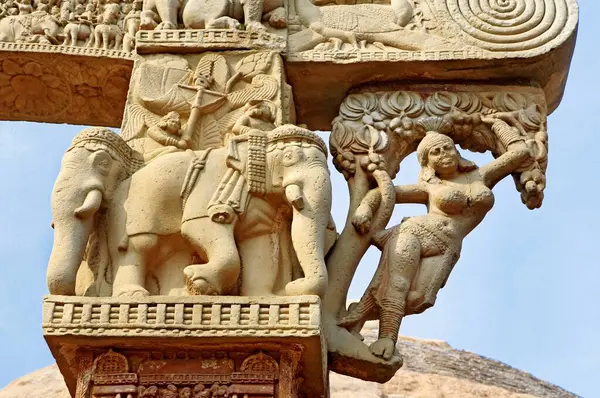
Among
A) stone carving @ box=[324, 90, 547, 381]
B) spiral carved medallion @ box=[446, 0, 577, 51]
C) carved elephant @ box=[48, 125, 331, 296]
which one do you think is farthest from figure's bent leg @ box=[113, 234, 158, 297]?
spiral carved medallion @ box=[446, 0, 577, 51]

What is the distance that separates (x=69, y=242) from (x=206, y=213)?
2.31 feet

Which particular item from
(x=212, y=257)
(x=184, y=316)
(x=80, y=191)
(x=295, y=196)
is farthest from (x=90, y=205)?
(x=295, y=196)

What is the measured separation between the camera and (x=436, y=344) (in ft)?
52.0

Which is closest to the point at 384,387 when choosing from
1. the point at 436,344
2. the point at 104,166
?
the point at 436,344

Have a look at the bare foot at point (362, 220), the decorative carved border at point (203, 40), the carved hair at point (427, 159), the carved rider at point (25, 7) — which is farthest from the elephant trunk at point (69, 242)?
the carved rider at point (25, 7)

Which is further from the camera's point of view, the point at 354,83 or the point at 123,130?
the point at 354,83

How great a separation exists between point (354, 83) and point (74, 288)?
2292mm

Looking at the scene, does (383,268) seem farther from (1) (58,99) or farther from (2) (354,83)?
(1) (58,99)

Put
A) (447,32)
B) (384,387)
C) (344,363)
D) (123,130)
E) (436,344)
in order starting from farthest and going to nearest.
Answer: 1. (436,344)
2. (384,387)
3. (447,32)
4. (123,130)
5. (344,363)

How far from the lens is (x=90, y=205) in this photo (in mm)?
6883

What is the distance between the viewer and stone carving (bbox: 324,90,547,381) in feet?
23.6

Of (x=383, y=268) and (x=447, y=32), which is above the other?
(x=447, y=32)

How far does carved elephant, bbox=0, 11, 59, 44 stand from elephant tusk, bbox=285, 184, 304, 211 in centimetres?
224

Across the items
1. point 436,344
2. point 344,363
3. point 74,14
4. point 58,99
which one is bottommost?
point 436,344
